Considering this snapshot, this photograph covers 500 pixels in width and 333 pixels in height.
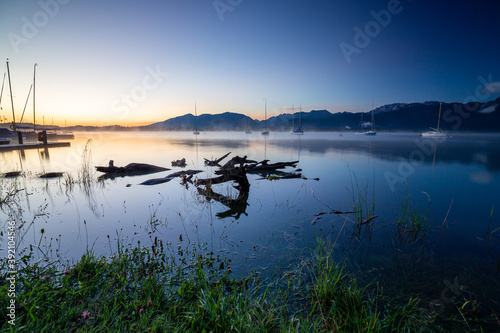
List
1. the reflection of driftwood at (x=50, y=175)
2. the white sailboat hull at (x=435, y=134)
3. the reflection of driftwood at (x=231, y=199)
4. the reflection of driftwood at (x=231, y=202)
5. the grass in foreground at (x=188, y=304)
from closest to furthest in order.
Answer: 1. the grass in foreground at (x=188, y=304)
2. the reflection of driftwood at (x=231, y=202)
3. the reflection of driftwood at (x=231, y=199)
4. the reflection of driftwood at (x=50, y=175)
5. the white sailboat hull at (x=435, y=134)

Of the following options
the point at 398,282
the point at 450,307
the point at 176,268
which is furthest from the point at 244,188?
the point at 450,307

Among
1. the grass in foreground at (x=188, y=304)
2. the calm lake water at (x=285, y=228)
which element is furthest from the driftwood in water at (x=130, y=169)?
the grass in foreground at (x=188, y=304)

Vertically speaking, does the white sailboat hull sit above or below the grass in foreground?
above

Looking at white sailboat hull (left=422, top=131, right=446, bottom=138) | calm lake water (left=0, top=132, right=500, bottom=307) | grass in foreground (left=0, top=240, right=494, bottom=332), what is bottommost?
calm lake water (left=0, top=132, right=500, bottom=307)

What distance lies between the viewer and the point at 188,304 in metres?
3.31

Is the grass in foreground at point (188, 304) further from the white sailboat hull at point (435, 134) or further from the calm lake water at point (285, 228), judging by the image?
the white sailboat hull at point (435, 134)

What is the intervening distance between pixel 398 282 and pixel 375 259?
860 mm

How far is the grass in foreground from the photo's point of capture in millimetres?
2873

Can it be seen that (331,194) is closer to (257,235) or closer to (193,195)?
(257,235)

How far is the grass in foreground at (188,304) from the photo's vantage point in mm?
2873

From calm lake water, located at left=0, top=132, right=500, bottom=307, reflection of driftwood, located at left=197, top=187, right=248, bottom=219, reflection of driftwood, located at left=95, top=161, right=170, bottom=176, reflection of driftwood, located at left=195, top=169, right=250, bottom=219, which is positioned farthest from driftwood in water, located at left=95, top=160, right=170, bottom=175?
reflection of driftwood, located at left=197, top=187, right=248, bottom=219

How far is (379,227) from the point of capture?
6.80 metres

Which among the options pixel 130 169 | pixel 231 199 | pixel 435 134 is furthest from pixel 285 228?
pixel 435 134

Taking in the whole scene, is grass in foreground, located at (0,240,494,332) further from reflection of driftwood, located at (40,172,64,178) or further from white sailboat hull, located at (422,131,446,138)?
white sailboat hull, located at (422,131,446,138)
